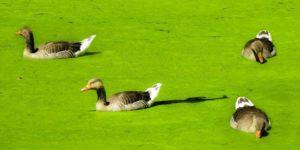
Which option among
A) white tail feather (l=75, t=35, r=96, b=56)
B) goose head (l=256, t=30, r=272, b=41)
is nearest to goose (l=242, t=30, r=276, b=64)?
goose head (l=256, t=30, r=272, b=41)

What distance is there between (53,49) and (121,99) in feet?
15.2

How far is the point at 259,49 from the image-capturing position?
75.4 feet

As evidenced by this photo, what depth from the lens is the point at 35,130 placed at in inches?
687

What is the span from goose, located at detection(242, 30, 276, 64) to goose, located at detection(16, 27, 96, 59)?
364cm

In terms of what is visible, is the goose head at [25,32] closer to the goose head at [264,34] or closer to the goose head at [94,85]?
the goose head at [94,85]

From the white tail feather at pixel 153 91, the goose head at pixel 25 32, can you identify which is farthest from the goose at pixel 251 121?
the goose head at pixel 25 32

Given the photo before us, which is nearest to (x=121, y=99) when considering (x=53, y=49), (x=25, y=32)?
(x=53, y=49)

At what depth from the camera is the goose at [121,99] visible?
18.7 metres

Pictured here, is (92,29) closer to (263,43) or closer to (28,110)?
(263,43)

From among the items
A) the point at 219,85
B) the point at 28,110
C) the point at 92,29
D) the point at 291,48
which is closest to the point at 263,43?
the point at 291,48

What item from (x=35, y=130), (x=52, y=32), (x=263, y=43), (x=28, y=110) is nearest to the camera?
(x=35, y=130)

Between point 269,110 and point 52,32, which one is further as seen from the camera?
point 52,32

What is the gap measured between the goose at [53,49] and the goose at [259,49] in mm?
3642

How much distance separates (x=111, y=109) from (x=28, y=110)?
1.54m
